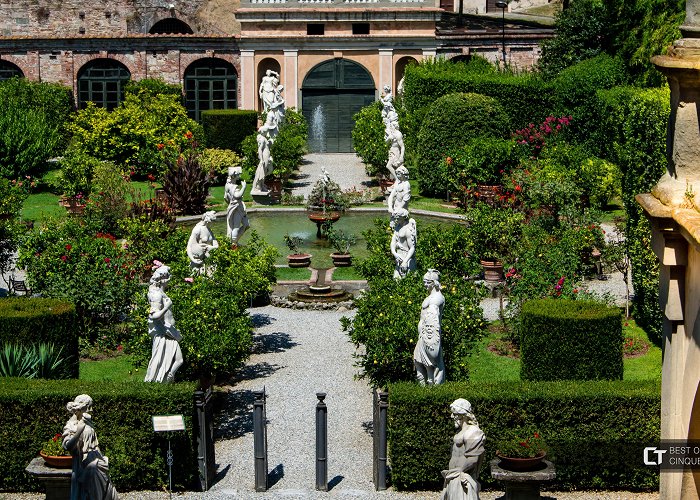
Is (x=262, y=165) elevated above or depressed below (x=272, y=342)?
above

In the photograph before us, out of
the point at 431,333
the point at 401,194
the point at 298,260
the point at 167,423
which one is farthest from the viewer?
the point at 298,260

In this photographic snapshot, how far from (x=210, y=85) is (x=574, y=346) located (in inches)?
1115

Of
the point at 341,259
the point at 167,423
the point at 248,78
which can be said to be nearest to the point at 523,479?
the point at 167,423

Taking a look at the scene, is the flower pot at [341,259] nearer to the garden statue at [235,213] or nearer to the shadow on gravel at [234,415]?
the garden statue at [235,213]

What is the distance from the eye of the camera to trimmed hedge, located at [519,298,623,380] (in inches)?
764

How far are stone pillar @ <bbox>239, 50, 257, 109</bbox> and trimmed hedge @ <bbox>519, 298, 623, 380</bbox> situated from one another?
2649 centimetres

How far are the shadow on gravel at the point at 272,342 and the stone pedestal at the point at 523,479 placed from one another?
24.1ft

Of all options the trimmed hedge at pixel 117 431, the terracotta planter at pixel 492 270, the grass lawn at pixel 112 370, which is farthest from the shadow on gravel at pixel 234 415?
the terracotta planter at pixel 492 270

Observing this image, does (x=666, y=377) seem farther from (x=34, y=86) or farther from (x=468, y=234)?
(x=34, y=86)

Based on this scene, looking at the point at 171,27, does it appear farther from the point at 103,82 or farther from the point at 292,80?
the point at 292,80

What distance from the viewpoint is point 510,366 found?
2167cm

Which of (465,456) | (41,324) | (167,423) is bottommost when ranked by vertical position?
(167,423)

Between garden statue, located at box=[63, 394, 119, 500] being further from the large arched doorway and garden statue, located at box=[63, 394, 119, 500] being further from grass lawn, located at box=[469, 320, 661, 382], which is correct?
the large arched doorway

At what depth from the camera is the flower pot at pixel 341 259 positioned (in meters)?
28.1
